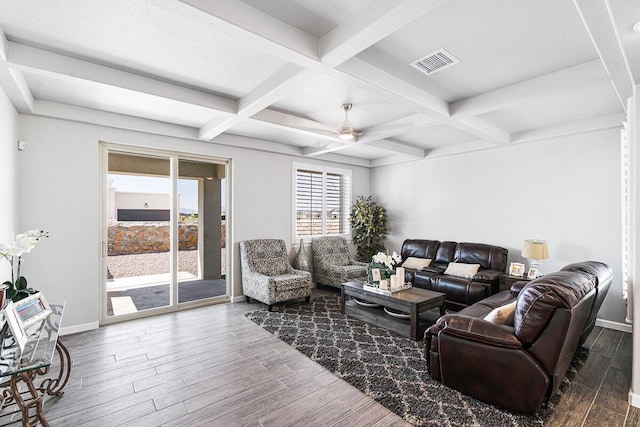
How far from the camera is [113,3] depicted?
1897 mm

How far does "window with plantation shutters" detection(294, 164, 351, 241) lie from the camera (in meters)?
6.05

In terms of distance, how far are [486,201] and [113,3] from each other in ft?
17.8

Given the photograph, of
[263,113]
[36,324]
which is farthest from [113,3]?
[36,324]

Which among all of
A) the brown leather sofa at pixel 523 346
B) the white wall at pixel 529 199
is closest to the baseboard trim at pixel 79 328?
the brown leather sofa at pixel 523 346

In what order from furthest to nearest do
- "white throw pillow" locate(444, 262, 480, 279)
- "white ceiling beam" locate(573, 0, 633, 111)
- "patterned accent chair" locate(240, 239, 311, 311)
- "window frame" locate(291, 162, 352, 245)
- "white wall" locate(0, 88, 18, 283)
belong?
"window frame" locate(291, 162, 352, 245), "white throw pillow" locate(444, 262, 480, 279), "patterned accent chair" locate(240, 239, 311, 311), "white wall" locate(0, 88, 18, 283), "white ceiling beam" locate(573, 0, 633, 111)

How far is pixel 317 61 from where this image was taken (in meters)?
2.29

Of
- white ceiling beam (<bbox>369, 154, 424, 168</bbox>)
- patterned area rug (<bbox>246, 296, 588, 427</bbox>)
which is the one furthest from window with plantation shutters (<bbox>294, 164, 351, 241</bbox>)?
patterned area rug (<bbox>246, 296, 588, 427</bbox>)

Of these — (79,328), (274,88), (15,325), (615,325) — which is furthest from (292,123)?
(615,325)

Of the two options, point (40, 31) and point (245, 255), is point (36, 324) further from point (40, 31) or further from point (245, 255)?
point (245, 255)

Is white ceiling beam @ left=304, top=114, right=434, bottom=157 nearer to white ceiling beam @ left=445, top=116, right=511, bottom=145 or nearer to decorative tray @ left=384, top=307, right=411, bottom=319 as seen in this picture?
white ceiling beam @ left=445, top=116, right=511, bottom=145

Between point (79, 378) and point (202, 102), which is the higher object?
point (202, 102)

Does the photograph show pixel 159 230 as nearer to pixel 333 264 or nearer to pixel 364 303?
pixel 333 264

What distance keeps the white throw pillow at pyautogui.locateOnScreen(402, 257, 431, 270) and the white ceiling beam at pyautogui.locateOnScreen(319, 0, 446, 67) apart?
13.3ft

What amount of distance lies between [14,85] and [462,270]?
5.77 m
